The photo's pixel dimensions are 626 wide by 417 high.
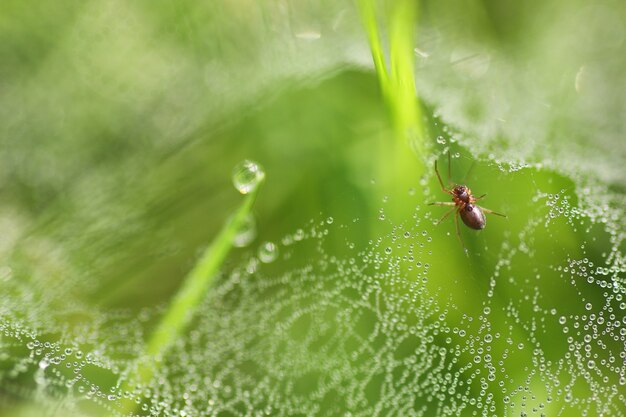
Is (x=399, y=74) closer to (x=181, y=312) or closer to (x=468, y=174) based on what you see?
(x=468, y=174)

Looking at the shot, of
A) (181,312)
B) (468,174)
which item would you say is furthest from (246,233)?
(468,174)

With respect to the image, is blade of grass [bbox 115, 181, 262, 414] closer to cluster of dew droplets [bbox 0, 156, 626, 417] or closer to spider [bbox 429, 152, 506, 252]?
cluster of dew droplets [bbox 0, 156, 626, 417]

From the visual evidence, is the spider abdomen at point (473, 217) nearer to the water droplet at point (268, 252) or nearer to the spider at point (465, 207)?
the spider at point (465, 207)

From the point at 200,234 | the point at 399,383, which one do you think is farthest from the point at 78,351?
the point at 399,383

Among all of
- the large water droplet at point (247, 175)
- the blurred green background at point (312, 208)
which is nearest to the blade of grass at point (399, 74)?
the blurred green background at point (312, 208)

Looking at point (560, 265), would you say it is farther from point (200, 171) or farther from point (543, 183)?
point (200, 171)

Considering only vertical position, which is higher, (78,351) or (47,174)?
(47,174)

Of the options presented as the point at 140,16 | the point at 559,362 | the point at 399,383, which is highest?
the point at 140,16

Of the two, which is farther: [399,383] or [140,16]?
[140,16]
